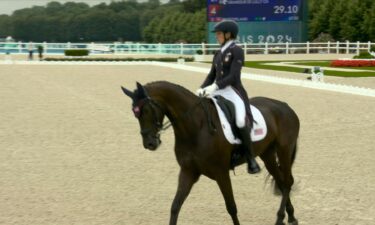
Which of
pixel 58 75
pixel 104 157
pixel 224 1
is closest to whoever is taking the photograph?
pixel 104 157

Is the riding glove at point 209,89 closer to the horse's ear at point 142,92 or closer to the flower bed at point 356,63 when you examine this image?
the horse's ear at point 142,92

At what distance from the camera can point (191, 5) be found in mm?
135500

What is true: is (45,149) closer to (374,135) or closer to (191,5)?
(374,135)

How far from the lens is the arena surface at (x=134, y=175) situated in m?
6.90

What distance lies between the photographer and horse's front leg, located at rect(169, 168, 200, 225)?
5.63 meters

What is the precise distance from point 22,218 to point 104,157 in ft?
12.1

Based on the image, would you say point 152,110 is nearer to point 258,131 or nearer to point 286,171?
point 258,131

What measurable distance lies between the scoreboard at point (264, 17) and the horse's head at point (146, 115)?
4423 cm

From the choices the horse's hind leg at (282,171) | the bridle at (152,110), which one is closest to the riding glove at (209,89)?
the bridle at (152,110)

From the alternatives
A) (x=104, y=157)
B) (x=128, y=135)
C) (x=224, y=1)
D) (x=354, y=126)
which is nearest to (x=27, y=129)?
(x=128, y=135)

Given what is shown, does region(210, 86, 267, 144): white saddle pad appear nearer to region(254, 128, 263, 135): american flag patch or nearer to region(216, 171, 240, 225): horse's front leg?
region(254, 128, 263, 135): american flag patch

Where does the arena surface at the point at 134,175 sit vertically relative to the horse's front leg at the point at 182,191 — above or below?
below

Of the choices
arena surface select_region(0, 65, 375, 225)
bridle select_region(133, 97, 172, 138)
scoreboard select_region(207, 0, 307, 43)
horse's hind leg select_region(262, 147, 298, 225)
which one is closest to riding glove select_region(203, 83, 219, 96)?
bridle select_region(133, 97, 172, 138)

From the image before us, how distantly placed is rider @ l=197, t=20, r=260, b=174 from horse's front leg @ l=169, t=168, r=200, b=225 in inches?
24.2
